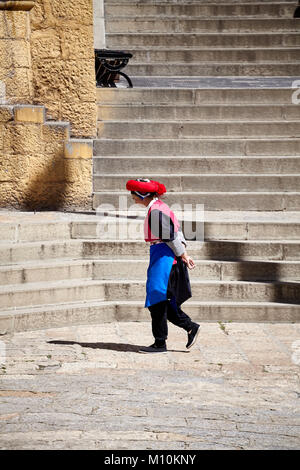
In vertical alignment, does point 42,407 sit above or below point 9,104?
below

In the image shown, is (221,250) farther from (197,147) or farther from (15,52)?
(15,52)

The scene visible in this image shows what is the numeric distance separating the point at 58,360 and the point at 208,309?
6.54 feet

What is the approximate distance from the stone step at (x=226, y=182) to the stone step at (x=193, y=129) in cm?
86

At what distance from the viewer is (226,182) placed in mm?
10648

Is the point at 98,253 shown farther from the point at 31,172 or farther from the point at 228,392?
the point at 228,392

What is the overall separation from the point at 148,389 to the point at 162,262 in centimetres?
133

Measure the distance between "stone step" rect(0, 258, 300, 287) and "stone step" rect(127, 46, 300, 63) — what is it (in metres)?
6.42

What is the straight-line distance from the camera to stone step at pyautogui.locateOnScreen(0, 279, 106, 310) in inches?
308

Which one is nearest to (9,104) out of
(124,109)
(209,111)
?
(124,109)

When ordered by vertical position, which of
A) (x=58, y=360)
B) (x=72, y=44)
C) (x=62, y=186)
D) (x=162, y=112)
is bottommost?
(x=58, y=360)

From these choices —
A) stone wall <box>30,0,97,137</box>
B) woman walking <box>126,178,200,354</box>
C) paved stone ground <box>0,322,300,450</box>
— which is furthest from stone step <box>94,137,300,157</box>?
woman walking <box>126,178,200,354</box>

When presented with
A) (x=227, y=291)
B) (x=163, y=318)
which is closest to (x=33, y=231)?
(x=227, y=291)

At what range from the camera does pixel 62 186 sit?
10359mm

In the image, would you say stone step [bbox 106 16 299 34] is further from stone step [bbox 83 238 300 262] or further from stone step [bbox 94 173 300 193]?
stone step [bbox 83 238 300 262]
